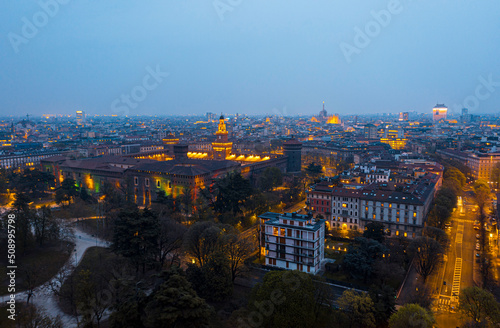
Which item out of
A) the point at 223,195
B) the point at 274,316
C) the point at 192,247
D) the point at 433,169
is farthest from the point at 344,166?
the point at 274,316

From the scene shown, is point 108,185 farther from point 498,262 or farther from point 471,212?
point 471,212

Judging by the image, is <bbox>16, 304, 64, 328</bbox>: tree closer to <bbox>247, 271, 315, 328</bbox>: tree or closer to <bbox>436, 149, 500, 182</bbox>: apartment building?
<bbox>247, 271, 315, 328</bbox>: tree

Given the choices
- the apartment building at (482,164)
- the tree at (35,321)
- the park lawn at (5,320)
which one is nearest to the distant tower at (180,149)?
the park lawn at (5,320)

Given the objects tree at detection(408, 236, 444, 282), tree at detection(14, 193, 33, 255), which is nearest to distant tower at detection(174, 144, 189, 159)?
tree at detection(14, 193, 33, 255)

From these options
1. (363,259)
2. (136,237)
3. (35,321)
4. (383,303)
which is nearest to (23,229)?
Answer: (136,237)

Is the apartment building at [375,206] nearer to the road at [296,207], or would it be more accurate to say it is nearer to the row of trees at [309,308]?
the road at [296,207]

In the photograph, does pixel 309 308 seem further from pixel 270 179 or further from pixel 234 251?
pixel 270 179
